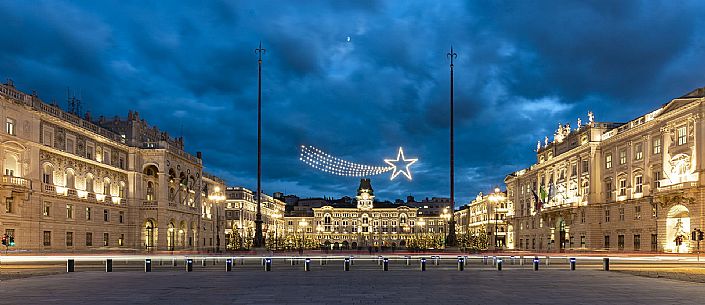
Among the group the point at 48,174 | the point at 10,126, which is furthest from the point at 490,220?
the point at 10,126

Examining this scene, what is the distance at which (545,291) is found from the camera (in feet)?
75.8

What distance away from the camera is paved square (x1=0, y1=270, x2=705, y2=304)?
20.1 meters

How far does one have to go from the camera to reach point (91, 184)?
75625 mm

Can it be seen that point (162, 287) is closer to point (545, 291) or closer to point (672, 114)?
point (545, 291)

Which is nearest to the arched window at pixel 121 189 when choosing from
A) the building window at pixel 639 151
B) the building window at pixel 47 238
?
the building window at pixel 47 238

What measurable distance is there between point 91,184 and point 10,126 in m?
18.5

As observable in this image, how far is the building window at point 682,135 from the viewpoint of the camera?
6225 centimetres

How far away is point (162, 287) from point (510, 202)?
378ft

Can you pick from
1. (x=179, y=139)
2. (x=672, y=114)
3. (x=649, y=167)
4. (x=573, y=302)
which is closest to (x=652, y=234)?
(x=649, y=167)

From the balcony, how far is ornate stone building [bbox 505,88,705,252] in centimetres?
5966

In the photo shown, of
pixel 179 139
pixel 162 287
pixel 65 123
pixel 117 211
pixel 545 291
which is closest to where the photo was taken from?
pixel 545 291

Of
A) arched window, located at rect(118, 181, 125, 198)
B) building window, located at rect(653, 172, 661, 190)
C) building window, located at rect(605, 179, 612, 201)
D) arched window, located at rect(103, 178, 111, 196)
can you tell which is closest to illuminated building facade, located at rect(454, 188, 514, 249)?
building window, located at rect(605, 179, 612, 201)

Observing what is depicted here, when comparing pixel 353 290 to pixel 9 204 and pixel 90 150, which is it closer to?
pixel 9 204

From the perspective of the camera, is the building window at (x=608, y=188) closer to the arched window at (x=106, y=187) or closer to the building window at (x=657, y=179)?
the building window at (x=657, y=179)
